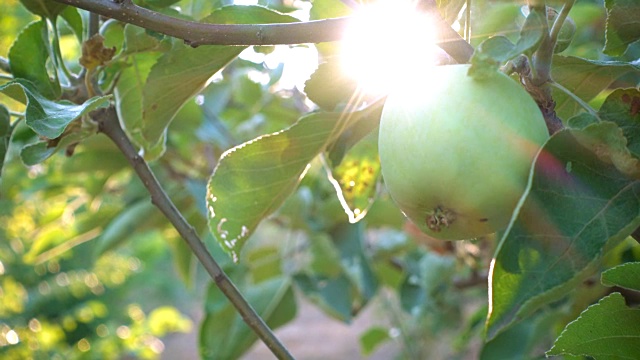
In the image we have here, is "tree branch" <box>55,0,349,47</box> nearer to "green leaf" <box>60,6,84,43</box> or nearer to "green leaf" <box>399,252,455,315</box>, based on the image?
"green leaf" <box>60,6,84,43</box>

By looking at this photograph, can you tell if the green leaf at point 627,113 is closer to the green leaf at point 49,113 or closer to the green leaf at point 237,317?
the green leaf at point 49,113

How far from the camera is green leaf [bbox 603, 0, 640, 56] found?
59cm

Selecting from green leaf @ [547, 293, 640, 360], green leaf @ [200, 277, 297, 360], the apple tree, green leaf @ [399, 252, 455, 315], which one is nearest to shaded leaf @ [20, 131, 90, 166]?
the apple tree

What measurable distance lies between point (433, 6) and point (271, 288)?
948 millimetres

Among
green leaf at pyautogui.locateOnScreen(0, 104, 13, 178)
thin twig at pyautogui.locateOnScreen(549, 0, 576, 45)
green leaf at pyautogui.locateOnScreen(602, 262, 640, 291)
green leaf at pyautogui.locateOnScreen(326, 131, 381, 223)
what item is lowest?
green leaf at pyautogui.locateOnScreen(326, 131, 381, 223)

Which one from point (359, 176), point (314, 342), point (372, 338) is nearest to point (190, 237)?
point (359, 176)

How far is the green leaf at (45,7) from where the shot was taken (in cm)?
71

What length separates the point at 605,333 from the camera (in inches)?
20.7

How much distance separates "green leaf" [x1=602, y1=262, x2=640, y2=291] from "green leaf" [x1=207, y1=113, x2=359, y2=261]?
0.79 feet

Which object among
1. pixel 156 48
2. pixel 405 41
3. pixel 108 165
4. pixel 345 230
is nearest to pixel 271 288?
pixel 345 230

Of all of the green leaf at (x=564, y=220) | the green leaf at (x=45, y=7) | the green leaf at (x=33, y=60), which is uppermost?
the green leaf at (x=564, y=220)

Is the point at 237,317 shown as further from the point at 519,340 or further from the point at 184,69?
the point at 184,69

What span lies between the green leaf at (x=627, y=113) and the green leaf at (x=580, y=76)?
7cm

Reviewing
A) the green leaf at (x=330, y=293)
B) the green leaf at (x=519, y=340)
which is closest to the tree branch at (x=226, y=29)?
the green leaf at (x=519, y=340)
